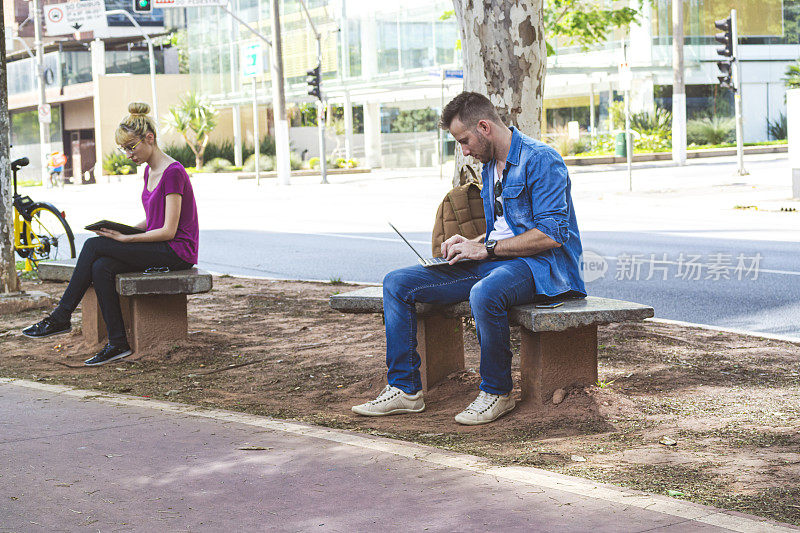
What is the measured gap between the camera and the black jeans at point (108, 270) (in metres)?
6.84

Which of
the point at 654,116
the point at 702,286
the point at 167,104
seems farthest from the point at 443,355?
the point at 167,104

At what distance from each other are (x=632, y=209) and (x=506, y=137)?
16581 millimetres

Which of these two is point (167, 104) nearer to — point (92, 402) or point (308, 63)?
point (308, 63)

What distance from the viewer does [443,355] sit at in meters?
5.77

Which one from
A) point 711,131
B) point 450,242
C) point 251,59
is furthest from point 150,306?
point 711,131

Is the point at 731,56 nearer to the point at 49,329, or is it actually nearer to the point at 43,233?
the point at 43,233

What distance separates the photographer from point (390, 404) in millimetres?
5262

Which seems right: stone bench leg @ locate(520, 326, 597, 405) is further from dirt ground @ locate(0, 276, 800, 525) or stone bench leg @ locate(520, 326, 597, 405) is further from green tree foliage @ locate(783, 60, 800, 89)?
green tree foliage @ locate(783, 60, 800, 89)

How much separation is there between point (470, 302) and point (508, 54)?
7.33ft

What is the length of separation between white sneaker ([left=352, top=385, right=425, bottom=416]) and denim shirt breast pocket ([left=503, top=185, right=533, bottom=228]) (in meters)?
0.99

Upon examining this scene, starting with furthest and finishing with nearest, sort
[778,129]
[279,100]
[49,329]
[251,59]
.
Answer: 1. [778,129]
2. [251,59]
3. [279,100]
4. [49,329]

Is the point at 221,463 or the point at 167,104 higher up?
the point at 167,104

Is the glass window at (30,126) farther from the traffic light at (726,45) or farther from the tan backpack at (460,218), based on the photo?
the tan backpack at (460,218)

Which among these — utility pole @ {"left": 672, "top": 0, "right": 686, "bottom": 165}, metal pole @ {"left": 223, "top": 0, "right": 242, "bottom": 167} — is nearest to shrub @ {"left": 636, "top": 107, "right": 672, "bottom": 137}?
utility pole @ {"left": 672, "top": 0, "right": 686, "bottom": 165}
